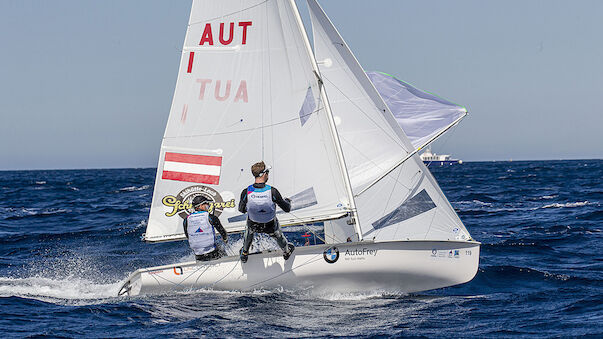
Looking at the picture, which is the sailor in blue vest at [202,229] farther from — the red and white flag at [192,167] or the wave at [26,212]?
the wave at [26,212]

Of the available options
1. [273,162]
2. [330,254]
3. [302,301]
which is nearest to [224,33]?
[273,162]

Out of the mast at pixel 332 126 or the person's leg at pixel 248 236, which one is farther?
the mast at pixel 332 126

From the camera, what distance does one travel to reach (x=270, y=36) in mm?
11586

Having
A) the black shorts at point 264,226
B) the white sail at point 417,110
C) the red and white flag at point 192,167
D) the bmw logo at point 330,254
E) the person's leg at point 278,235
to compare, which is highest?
the white sail at point 417,110

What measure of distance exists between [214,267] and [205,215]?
993mm

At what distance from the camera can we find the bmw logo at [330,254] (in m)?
11.2

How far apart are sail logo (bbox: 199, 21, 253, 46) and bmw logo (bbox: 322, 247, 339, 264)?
13.9 feet

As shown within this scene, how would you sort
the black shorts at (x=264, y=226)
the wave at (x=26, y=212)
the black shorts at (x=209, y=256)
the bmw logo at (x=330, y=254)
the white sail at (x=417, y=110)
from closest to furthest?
the black shorts at (x=264, y=226), the bmw logo at (x=330, y=254), the black shorts at (x=209, y=256), the white sail at (x=417, y=110), the wave at (x=26, y=212)

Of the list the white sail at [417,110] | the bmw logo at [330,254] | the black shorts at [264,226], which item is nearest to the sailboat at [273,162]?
the bmw logo at [330,254]

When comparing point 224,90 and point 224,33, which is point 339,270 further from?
point 224,33

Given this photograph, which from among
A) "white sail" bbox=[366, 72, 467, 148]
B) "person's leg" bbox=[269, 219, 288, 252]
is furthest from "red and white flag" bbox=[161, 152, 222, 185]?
"white sail" bbox=[366, 72, 467, 148]

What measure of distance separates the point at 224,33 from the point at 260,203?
342 cm

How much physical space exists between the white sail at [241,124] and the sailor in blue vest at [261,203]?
823 millimetres

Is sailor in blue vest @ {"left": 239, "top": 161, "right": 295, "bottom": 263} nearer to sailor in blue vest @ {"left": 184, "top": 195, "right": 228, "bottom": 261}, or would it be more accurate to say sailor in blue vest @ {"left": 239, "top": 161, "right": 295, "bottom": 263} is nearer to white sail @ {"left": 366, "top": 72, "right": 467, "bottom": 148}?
sailor in blue vest @ {"left": 184, "top": 195, "right": 228, "bottom": 261}
